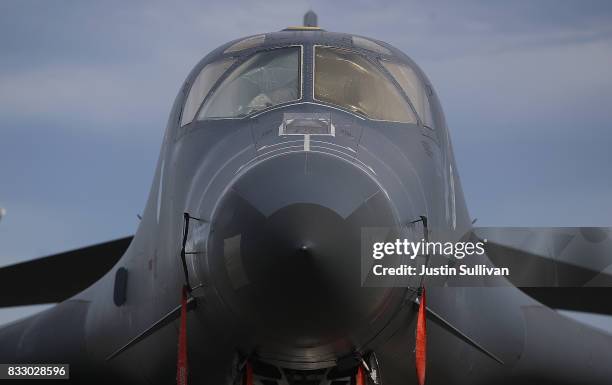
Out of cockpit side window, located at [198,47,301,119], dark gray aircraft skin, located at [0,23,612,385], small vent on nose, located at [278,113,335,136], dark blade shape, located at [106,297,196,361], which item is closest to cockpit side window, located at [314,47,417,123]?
dark gray aircraft skin, located at [0,23,612,385]

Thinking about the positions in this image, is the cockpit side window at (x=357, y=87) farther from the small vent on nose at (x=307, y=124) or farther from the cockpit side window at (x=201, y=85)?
the cockpit side window at (x=201, y=85)

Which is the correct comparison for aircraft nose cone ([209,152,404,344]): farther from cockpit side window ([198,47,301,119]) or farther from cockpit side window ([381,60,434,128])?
cockpit side window ([381,60,434,128])

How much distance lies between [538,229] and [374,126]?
3.64 m

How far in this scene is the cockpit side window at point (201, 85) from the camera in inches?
343

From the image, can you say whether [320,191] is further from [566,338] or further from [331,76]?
[566,338]

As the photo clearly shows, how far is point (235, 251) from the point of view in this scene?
6102mm

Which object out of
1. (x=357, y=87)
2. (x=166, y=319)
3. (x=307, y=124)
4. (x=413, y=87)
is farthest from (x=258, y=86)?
(x=166, y=319)

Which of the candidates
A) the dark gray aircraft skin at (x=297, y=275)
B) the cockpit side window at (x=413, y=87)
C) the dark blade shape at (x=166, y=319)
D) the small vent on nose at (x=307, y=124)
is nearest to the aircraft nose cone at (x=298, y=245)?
the dark gray aircraft skin at (x=297, y=275)

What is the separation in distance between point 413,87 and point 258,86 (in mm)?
1423

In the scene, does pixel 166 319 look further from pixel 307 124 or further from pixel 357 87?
pixel 357 87

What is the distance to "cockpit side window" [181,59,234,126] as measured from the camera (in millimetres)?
8703

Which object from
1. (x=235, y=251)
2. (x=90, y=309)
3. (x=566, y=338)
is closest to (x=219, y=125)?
(x=235, y=251)

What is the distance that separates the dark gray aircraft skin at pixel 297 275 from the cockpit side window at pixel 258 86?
0.23 ft

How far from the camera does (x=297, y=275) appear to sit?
582cm
